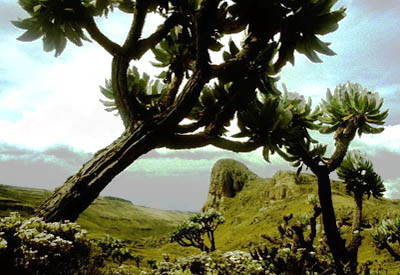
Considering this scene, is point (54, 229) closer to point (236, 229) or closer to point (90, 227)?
point (236, 229)

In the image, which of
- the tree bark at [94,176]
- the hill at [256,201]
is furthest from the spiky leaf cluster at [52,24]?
the hill at [256,201]

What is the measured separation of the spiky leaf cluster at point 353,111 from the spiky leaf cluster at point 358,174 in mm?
626

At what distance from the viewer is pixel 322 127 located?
5.57m

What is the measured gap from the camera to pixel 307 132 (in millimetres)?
5602

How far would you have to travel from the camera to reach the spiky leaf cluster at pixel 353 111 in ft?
17.2

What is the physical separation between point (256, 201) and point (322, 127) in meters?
90.1

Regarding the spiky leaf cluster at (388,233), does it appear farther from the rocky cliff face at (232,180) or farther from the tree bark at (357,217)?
the rocky cliff face at (232,180)

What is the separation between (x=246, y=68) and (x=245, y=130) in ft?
3.22

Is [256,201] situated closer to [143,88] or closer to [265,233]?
[265,233]

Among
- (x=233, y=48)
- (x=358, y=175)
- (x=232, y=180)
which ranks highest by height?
(x=233, y=48)

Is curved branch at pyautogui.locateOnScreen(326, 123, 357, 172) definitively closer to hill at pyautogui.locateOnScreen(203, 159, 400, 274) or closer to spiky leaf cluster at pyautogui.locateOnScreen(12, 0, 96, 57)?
spiky leaf cluster at pyautogui.locateOnScreen(12, 0, 96, 57)

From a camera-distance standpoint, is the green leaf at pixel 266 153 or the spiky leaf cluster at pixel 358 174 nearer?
the green leaf at pixel 266 153

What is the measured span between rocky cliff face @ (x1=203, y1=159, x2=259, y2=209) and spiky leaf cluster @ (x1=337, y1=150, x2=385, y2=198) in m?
98.7

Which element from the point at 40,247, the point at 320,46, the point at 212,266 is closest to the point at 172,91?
the point at 320,46
